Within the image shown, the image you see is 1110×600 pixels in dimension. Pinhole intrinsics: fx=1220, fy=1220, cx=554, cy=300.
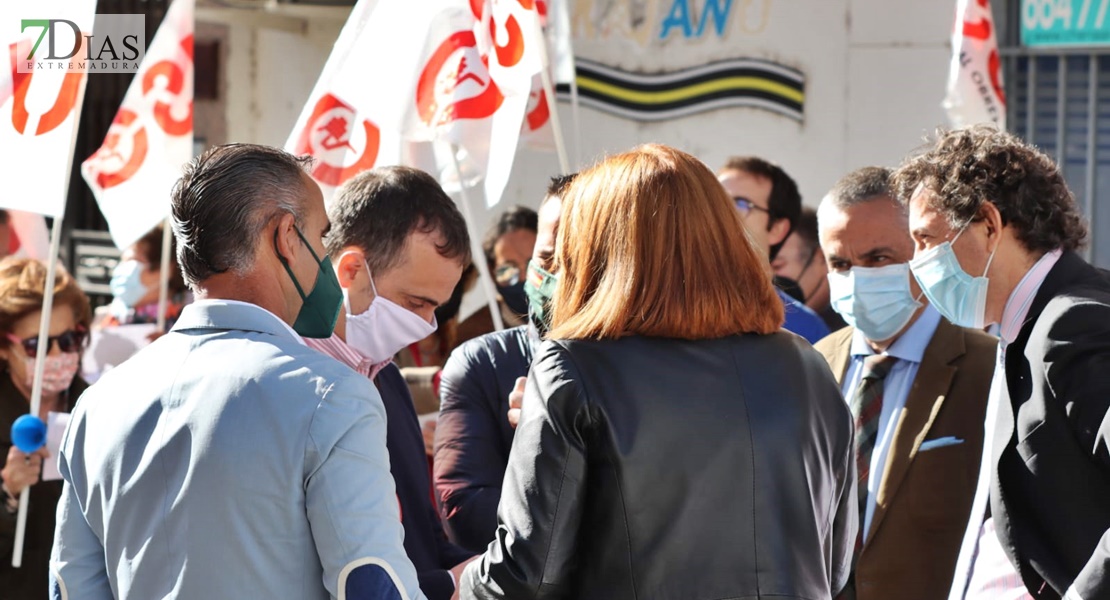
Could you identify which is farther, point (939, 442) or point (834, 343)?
point (834, 343)

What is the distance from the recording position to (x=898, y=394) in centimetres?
330

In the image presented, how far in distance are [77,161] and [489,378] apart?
292 inches

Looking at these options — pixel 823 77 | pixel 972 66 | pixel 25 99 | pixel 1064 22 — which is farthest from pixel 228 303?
pixel 1064 22

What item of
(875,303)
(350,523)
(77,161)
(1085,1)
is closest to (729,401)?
(350,523)

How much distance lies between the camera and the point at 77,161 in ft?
31.1

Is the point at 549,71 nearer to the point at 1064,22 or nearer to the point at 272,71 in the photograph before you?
the point at 1064,22

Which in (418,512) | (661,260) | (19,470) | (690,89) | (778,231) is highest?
(690,89)

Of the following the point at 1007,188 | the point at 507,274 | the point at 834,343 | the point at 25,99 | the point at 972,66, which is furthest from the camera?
the point at 507,274

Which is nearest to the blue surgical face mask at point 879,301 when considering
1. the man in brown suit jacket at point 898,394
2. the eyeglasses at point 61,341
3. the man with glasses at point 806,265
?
the man in brown suit jacket at point 898,394

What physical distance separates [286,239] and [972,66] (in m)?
4.43

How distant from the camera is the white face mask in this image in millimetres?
2975

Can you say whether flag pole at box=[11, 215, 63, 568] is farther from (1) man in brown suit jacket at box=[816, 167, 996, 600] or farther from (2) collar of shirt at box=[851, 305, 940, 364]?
(2) collar of shirt at box=[851, 305, 940, 364]

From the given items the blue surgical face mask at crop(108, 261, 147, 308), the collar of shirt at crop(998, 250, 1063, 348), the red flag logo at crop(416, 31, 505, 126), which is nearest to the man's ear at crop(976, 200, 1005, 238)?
the collar of shirt at crop(998, 250, 1063, 348)

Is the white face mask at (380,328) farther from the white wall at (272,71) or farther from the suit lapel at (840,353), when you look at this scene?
the white wall at (272,71)
